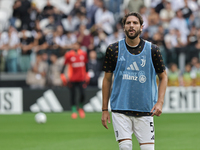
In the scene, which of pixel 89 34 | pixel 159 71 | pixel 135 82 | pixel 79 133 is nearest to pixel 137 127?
pixel 135 82

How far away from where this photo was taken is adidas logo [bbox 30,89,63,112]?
17.0 meters

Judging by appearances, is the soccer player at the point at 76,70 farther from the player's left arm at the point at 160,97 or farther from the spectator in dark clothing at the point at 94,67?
the player's left arm at the point at 160,97

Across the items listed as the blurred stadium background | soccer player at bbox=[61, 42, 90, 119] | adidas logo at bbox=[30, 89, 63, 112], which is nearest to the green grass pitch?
the blurred stadium background

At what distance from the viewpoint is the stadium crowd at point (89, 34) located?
16.6m

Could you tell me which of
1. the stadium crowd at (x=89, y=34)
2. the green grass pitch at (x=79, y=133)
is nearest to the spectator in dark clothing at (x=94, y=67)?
the stadium crowd at (x=89, y=34)

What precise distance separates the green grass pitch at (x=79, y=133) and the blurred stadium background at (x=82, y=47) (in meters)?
0.10

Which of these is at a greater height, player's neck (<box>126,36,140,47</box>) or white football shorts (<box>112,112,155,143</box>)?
player's neck (<box>126,36,140,47</box>)

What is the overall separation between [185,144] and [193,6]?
11.0 m

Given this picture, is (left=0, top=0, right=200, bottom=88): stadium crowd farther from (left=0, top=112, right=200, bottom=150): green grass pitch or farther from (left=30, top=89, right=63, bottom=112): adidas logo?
(left=0, top=112, right=200, bottom=150): green grass pitch

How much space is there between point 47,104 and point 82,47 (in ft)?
8.59

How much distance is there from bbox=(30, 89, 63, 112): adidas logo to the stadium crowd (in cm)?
51

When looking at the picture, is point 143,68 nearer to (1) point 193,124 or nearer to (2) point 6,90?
(1) point 193,124

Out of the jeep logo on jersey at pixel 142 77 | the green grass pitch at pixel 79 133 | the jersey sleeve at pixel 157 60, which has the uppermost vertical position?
the jersey sleeve at pixel 157 60

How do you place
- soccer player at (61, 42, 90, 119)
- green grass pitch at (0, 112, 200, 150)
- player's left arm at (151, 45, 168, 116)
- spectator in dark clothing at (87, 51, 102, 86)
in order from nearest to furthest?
player's left arm at (151, 45, 168, 116) → green grass pitch at (0, 112, 200, 150) → soccer player at (61, 42, 90, 119) → spectator in dark clothing at (87, 51, 102, 86)
